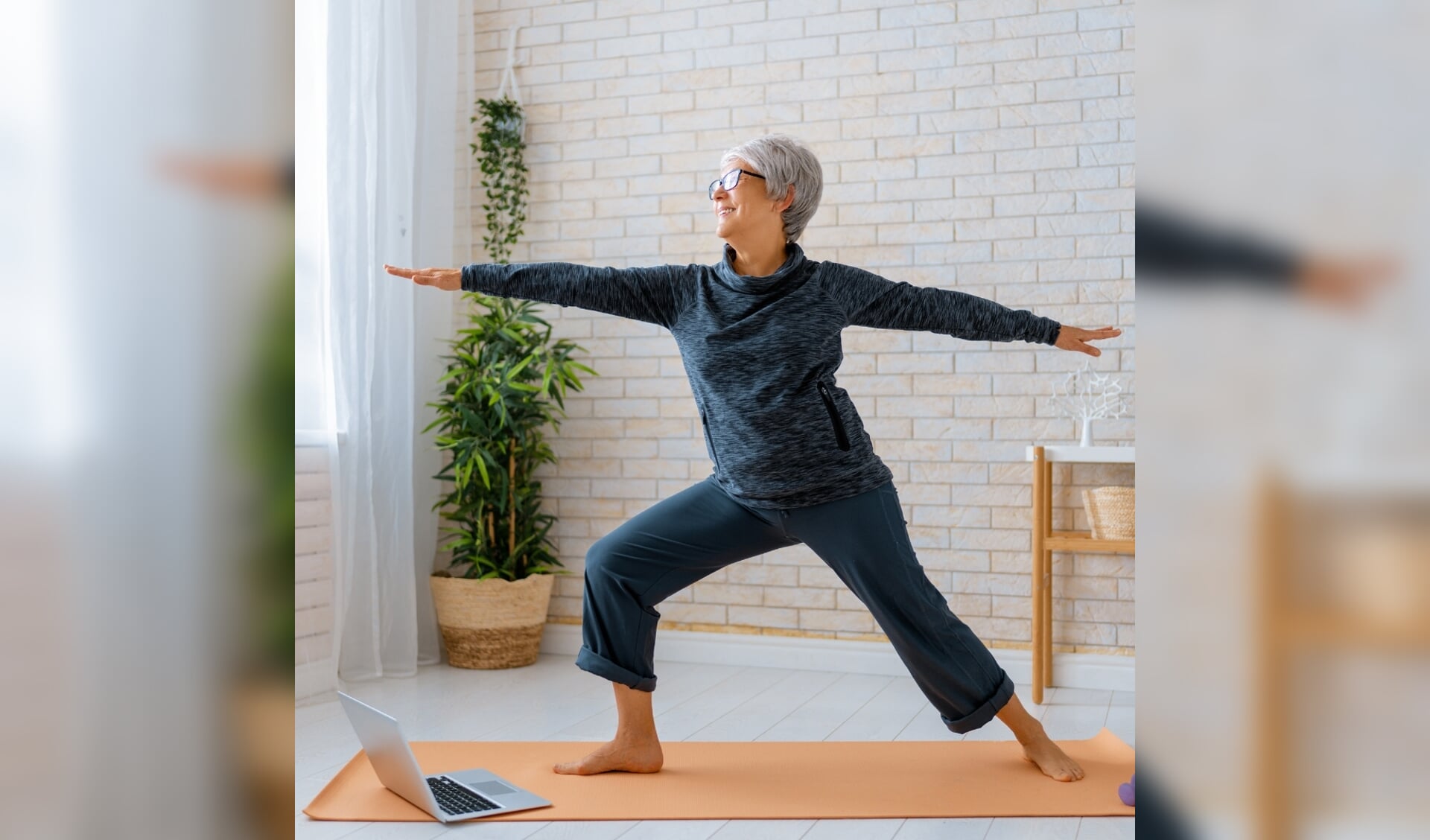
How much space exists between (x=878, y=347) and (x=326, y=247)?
1835 millimetres

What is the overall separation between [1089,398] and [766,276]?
1588mm

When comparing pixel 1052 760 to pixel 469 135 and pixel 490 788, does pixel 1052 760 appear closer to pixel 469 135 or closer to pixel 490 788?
pixel 490 788

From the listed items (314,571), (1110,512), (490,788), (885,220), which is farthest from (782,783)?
(885,220)

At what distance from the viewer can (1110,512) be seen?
3.32 m

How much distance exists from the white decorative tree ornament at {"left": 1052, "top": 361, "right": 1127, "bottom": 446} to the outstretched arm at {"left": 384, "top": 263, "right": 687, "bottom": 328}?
1577 mm

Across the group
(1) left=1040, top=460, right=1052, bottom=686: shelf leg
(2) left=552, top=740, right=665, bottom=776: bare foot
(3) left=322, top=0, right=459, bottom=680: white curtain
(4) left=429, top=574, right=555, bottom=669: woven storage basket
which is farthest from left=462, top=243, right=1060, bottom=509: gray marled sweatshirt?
(4) left=429, top=574, right=555, bottom=669: woven storage basket

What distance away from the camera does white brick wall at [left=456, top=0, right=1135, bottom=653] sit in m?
3.70

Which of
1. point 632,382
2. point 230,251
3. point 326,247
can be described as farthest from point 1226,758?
point 632,382

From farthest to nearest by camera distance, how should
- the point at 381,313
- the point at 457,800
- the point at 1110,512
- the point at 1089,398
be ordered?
the point at 381,313 < the point at 1089,398 < the point at 1110,512 < the point at 457,800

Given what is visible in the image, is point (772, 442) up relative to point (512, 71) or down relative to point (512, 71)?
down

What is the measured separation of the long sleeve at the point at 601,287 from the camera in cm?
253

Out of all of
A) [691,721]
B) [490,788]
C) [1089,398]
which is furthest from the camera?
[1089,398]

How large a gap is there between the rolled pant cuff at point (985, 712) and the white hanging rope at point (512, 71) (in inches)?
119

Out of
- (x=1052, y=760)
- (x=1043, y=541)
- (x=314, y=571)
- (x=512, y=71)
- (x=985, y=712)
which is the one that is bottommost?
(x=1052, y=760)
